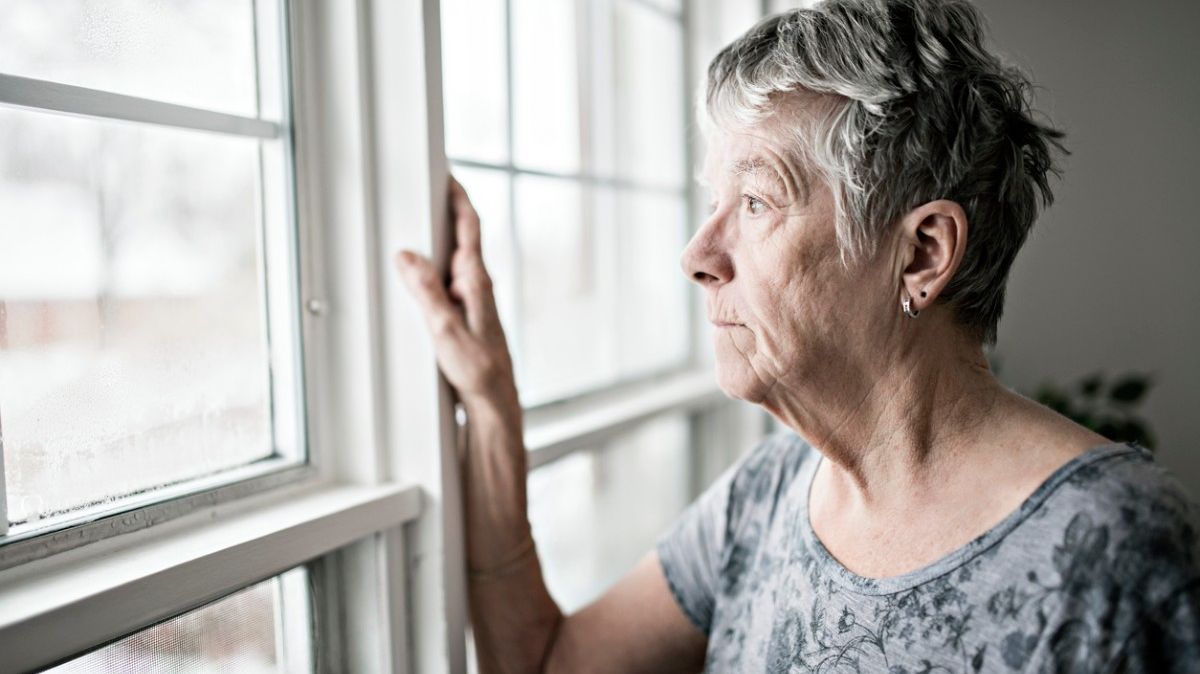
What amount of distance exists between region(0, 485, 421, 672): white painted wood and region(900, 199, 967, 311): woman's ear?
73 cm

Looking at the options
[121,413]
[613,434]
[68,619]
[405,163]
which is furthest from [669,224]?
[68,619]

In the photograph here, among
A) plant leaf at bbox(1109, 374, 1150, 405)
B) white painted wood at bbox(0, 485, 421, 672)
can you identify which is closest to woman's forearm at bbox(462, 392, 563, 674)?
white painted wood at bbox(0, 485, 421, 672)

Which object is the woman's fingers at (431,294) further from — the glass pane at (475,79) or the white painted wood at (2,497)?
the white painted wood at (2,497)

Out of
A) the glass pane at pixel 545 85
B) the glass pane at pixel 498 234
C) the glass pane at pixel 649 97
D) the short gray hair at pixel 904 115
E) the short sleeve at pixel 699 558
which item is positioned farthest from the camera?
the glass pane at pixel 649 97

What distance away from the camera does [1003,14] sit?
1782 mm

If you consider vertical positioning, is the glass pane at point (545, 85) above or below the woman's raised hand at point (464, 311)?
above

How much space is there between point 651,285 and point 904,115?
1.18 meters

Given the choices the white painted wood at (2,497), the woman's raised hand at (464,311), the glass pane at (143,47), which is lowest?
the white painted wood at (2,497)

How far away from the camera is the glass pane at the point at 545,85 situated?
4.94ft

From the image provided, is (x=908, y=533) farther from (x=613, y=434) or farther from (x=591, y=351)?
(x=591, y=351)

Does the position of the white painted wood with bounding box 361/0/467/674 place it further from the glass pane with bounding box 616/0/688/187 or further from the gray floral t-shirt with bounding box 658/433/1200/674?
the glass pane with bounding box 616/0/688/187

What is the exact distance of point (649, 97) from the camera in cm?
205

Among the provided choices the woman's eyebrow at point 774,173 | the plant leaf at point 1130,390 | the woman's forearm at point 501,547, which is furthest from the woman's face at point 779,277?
the plant leaf at point 1130,390

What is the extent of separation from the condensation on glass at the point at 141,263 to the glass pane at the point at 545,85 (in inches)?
21.0
